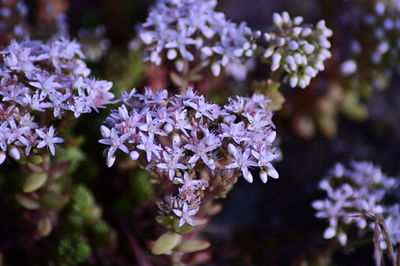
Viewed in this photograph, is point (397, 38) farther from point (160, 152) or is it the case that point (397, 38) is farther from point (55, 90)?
point (55, 90)

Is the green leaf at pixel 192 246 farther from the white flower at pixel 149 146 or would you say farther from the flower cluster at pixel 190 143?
the white flower at pixel 149 146

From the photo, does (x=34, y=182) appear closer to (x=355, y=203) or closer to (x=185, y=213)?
(x=185, y=213)

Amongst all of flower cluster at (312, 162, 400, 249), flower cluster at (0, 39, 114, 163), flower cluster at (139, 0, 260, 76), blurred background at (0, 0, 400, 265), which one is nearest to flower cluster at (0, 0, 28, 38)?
blurred background at (0, 0, 400, 265)

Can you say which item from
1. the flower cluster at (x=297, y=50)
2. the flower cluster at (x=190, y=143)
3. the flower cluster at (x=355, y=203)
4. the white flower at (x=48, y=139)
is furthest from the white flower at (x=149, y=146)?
the flower cluster at (x=355, y=203)

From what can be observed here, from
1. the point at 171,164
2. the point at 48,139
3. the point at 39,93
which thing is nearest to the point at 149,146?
the point at 171,164

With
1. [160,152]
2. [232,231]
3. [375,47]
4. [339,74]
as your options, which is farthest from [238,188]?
[160,152]
